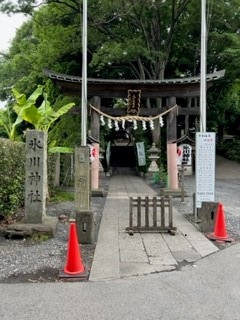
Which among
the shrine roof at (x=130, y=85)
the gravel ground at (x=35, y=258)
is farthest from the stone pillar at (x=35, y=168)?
the shrine roof at (x=130, y=85)

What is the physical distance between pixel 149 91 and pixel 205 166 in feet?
22.5

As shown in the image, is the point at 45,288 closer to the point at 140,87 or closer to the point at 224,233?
the point at 224,233

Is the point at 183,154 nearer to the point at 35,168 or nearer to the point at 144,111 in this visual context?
the point at 144,111

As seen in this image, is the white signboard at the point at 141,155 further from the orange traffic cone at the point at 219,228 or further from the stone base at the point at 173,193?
the orange traffic cone at the point at 219,228

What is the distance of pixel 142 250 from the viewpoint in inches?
255

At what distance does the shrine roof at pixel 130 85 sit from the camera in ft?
47.0

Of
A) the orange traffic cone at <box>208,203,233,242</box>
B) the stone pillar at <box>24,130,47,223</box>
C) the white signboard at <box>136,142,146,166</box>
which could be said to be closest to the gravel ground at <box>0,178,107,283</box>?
the stone pillar at <box>24,130,47,223</box>

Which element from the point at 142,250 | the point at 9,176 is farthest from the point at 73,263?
the point at 9,176

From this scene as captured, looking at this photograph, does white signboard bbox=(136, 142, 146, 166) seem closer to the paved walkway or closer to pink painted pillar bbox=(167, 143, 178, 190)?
pink painted pillar bbox=(167, 143, 178, 190)

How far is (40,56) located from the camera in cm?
2414

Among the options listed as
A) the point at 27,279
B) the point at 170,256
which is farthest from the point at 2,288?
the point at 170,256

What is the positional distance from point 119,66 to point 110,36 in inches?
118

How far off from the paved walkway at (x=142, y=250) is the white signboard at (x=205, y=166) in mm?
876

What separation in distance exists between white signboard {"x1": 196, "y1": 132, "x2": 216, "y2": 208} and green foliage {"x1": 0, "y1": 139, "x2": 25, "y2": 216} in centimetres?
437
